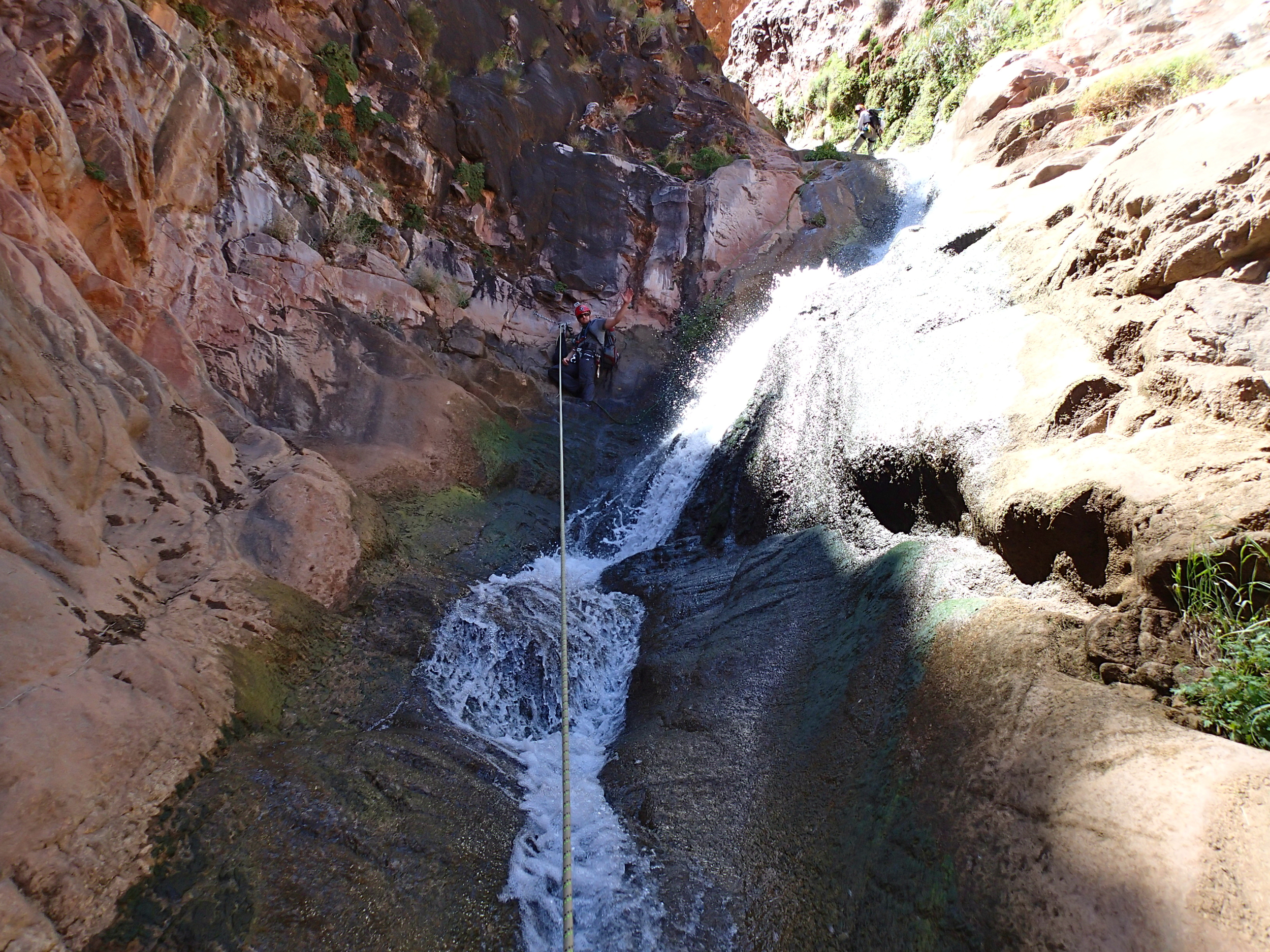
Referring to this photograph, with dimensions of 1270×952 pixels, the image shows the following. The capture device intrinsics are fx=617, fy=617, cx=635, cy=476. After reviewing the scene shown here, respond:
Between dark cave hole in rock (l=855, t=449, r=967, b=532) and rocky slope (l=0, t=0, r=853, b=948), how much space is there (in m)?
3.79

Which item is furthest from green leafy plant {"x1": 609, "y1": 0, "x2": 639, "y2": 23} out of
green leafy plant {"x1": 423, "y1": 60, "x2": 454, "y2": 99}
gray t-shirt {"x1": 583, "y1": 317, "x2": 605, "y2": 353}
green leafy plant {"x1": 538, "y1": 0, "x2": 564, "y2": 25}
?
gray t-shirt {"x1": 583, "y1": 317, "x2": 605, "y2": 353}

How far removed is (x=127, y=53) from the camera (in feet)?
18.9

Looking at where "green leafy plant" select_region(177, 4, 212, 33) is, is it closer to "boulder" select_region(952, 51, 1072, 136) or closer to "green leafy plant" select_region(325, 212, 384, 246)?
"green leafy plant" select_region(325, 212, 384, 246)

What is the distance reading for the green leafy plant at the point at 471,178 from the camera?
1069 centimetres

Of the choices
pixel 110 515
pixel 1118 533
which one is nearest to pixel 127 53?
pixel 110 515

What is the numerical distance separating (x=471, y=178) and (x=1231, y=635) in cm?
1141

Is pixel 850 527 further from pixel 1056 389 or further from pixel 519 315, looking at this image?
pixel 519 315

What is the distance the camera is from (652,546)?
7.29m

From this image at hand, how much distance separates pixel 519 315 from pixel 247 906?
898cm

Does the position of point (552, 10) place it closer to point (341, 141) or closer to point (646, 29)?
point (646, 29)

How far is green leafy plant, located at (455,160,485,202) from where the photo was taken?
10.7m

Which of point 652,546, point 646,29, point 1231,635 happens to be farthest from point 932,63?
point 1231,635

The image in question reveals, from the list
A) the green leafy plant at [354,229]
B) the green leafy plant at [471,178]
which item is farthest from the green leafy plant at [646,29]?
the green leafy plant at [354,229]

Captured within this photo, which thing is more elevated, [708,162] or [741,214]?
[708,162]
